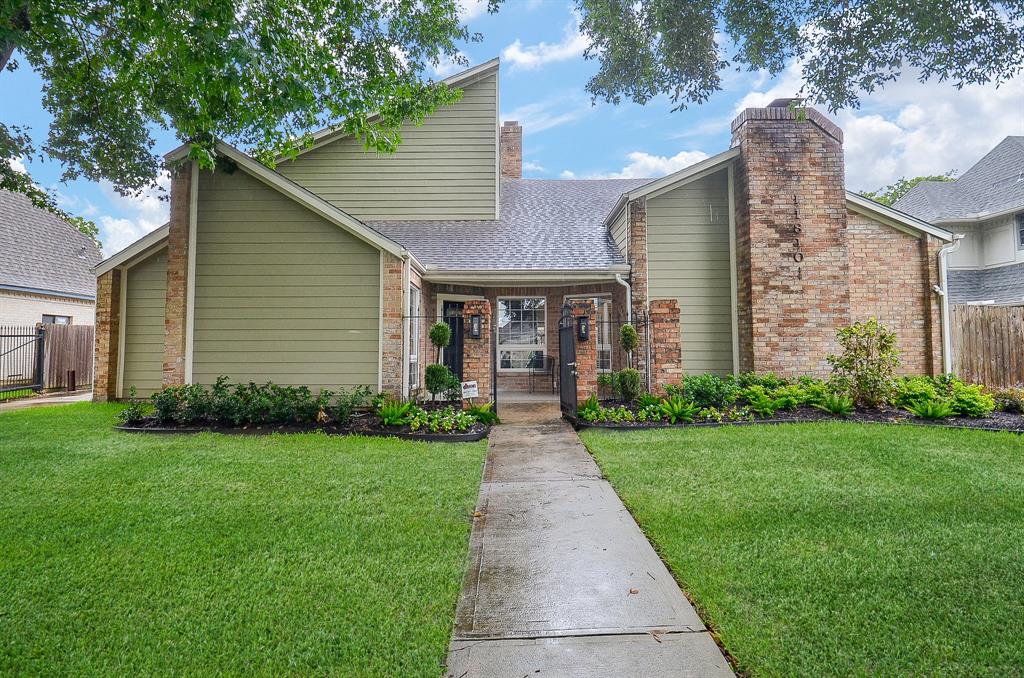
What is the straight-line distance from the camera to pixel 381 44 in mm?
9703

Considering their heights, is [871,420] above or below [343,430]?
above

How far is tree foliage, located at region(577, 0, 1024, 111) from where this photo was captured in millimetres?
3984


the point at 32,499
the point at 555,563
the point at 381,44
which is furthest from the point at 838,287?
the point at 32,499

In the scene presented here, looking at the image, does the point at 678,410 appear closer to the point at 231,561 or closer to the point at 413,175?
the point at 231,561

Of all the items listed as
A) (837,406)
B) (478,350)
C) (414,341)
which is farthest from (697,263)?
(414,341)

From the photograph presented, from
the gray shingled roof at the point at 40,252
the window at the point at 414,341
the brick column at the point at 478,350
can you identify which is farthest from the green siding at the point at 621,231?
the gray shingled roof at the point at 40,252

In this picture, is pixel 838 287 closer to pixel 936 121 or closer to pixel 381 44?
pixel 936 121

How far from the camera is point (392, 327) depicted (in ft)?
27.9

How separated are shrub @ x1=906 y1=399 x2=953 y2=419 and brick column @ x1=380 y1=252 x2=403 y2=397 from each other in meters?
7.62

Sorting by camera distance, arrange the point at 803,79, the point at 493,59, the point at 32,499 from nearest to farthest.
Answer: the point at 32,499
the point at 803,79
the point at 493,59

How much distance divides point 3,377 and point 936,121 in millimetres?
19965

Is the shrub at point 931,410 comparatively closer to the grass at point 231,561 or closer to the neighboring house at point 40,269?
the grass at point 231,561

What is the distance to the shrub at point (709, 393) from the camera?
7648mm

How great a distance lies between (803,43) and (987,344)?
8.19m
